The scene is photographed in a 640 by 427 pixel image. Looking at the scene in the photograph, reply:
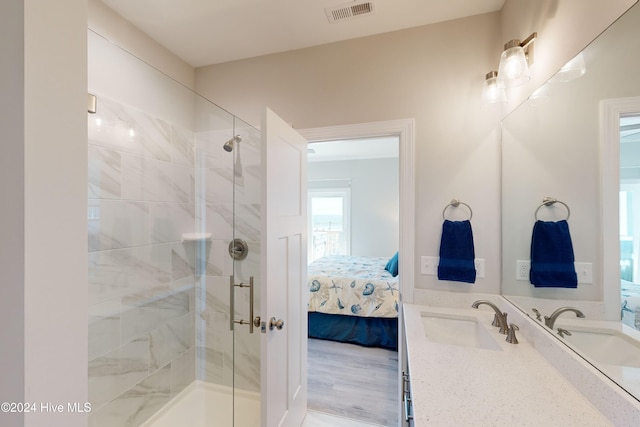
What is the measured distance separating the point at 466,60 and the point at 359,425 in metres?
2.52

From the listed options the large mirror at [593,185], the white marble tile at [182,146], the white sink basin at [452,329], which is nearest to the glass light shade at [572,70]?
the large mirror at [593,185]

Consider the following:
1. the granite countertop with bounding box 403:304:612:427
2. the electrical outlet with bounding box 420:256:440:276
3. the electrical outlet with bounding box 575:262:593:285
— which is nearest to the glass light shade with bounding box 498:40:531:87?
the electrical outlet with bounding box 575:262:593:285

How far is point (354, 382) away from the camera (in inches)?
91.2

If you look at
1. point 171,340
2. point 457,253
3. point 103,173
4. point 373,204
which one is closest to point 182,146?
point 103,173

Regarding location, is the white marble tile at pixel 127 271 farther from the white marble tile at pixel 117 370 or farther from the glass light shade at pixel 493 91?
the glass light shade at pixel 493 91

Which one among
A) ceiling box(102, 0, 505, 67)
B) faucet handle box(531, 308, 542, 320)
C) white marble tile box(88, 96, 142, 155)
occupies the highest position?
ceiling box(102, 0, 505, 67)

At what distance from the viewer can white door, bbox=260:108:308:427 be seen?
1288 millimetres

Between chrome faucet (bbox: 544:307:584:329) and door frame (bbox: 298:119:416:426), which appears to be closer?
chrome faucet (bbox: 544:307:584:329)

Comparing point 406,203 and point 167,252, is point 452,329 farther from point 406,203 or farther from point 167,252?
point 167,252

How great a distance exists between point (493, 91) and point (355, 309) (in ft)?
7.82

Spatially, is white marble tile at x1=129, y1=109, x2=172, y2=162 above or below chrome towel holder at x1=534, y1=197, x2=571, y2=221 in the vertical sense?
above

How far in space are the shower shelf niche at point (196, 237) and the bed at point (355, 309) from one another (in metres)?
1.54

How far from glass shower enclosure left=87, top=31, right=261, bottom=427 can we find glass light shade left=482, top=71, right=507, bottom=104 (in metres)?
1.49

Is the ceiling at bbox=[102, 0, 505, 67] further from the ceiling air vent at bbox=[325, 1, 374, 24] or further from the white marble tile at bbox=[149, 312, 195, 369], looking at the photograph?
the white marble tile at bbox=[149, 312, 195, 369]
